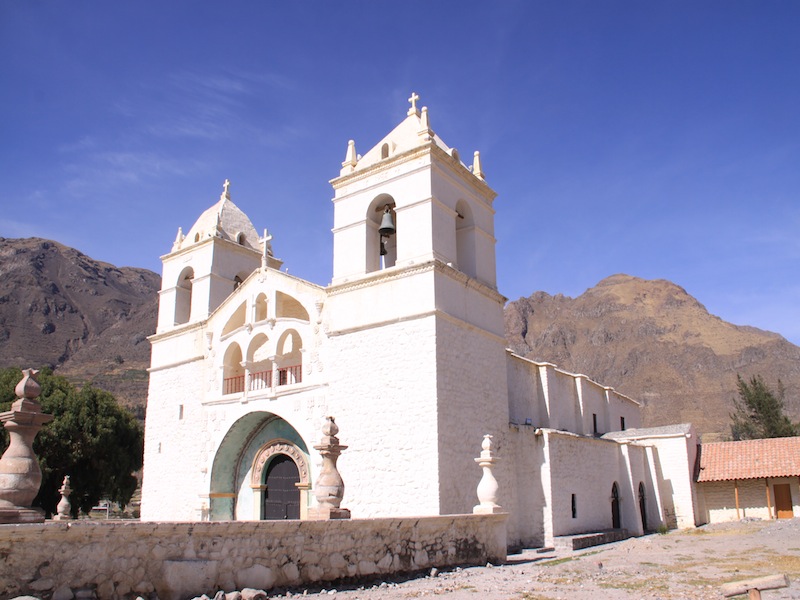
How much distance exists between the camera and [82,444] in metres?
26.7

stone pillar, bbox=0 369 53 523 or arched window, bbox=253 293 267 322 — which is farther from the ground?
arched window, bbox=253 293 267 322

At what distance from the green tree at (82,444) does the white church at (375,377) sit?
731 cm

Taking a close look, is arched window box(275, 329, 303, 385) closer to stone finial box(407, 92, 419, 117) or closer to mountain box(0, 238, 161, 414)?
stone finial box(407, 92, 419, 117)

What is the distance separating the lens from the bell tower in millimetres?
15062

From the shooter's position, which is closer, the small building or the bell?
the bell

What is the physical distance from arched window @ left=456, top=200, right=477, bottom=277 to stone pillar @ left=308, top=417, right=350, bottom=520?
7.04m

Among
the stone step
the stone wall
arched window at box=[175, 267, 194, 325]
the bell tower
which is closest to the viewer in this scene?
the stone wall

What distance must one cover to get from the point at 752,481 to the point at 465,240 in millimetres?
15898

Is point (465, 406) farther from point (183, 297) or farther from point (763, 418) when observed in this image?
point (763, 418)

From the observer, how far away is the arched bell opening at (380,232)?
17119 millimetres

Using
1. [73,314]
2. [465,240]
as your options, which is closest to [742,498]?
[465,240]

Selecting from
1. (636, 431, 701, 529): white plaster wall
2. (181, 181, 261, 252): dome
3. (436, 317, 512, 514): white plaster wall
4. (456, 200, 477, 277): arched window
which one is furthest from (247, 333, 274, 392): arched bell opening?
(636, 431, 701, 529): white plaster wall

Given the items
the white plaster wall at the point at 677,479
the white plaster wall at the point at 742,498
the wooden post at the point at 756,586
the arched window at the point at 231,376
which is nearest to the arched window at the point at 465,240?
the arched window at the point at 231,376

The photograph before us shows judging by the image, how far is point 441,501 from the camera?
1428 cm
